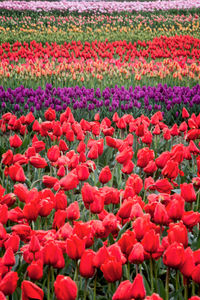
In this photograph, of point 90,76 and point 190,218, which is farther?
point 90,76

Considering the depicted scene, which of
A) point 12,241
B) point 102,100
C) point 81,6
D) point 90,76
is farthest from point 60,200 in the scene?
point 81,6

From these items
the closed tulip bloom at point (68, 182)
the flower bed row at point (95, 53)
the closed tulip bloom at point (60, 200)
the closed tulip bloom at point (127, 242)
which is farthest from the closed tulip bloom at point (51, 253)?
the flower bed row at point (95, 53)

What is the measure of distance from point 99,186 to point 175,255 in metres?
1.98

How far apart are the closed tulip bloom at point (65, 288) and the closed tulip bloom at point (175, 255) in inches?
14.4

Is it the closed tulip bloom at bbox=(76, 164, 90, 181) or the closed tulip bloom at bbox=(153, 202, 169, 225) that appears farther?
the closed tulip bloom at bbox=(76, 164, 90, 181)

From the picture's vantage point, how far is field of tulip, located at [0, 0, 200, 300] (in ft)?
5.04

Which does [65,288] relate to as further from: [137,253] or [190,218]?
[190,218]

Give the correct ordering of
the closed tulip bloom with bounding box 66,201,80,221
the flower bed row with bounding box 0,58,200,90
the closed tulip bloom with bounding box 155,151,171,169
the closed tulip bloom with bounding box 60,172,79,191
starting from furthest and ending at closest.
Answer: the flower bed row with bounding box 0,58,200,90
the closed tulip bloom with bounding box 155,151,171,169
the closed tulip bloom with bounding box 60,172,79,191
the closed tulip bloom with bounding box 66,201,80,221

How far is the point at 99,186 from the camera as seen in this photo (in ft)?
11.2

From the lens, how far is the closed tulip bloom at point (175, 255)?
147cm

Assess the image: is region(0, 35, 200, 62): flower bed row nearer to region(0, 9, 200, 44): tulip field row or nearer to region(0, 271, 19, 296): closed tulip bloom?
region(0, 9, 200, 44): tulip field row

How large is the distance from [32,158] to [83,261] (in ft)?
3.94

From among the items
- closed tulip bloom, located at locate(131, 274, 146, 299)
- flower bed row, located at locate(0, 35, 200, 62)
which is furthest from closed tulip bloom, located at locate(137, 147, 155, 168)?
flower bed row, located at locate(0, 35, 200, 62)

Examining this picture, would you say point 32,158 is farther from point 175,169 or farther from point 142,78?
point 142,78
